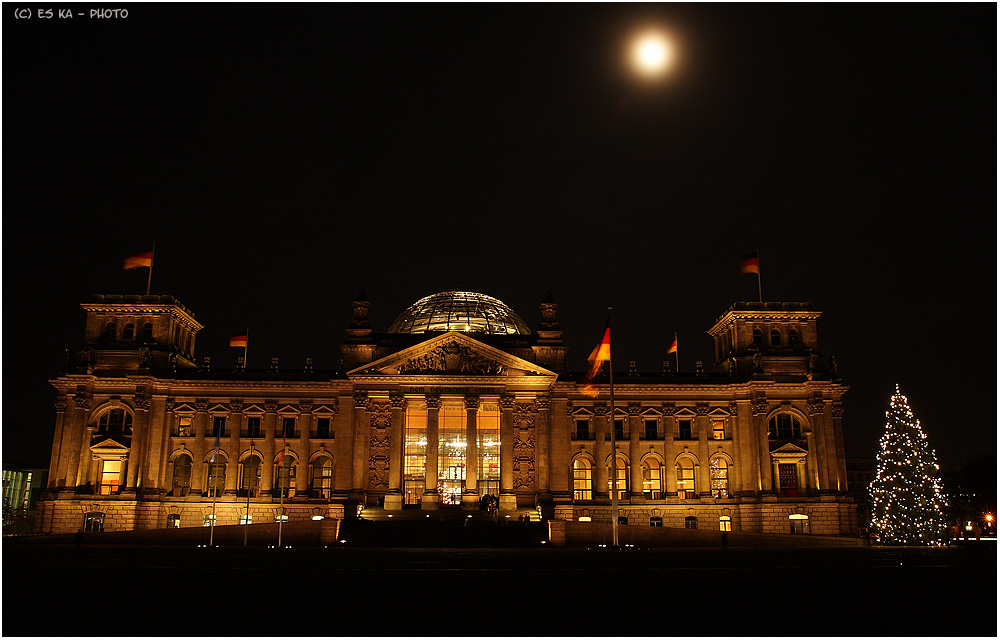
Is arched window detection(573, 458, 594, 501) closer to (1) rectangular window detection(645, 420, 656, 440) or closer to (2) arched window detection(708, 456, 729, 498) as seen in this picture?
(1) rectangular window detection(645, 420, 656, 440)

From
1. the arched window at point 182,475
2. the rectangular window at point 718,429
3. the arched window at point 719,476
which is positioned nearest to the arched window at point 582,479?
the arched window at point 719,476

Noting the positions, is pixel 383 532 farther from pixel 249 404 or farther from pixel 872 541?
pixel 872 541

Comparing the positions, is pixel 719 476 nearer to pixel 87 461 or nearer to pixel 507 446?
pixel 507 446

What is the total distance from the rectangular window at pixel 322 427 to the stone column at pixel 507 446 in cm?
1675

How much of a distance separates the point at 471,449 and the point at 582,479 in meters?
11.8

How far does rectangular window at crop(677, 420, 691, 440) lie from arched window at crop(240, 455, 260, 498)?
131ft

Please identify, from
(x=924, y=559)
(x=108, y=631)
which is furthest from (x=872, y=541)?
(x=108, y=631)

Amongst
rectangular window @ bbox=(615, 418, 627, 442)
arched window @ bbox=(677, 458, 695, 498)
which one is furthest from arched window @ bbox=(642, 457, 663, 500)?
rectangular window @ bbox=(615, 418, 627, 442)

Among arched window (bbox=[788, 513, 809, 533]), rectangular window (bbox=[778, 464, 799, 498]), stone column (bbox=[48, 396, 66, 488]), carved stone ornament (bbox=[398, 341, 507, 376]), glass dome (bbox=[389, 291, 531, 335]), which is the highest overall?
glass dome (bbox=[389, 291, 531, 335])

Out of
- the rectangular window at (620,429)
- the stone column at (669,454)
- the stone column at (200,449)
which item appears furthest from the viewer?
the rectangular window at (620,429)

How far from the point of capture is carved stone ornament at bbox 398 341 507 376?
72.4m

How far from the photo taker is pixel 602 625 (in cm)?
1895

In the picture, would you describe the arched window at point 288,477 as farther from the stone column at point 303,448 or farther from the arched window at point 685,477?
the arched window at point 685,477

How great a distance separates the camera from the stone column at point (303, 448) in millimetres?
73938
